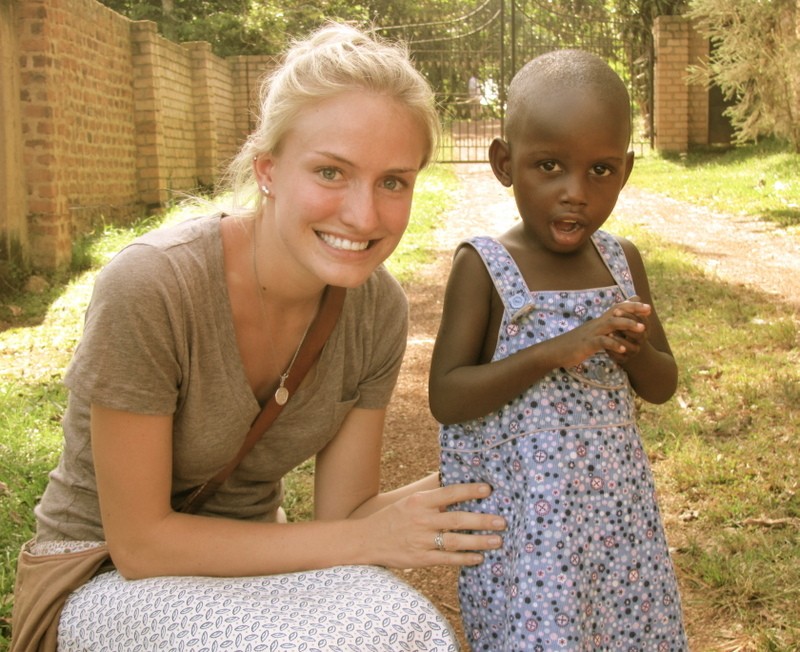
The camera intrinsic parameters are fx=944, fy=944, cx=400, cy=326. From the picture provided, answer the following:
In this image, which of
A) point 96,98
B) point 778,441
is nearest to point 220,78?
point 96,98

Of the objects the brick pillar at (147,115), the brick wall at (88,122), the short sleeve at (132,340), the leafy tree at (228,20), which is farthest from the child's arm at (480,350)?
the leafy tree at (228,20)

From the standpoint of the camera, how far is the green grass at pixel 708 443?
8.80 ft

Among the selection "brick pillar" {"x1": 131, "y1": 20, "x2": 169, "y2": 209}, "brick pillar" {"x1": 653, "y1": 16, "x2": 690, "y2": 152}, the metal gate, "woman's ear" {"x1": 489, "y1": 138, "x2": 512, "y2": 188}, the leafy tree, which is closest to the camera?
"woman's ear" {"x1": 489, "y1": 138, "x2": 512, "y2": 188}

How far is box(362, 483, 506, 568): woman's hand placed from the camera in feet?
6.08

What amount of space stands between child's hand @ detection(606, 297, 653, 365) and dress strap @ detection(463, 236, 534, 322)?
0.19m

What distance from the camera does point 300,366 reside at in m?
2.06

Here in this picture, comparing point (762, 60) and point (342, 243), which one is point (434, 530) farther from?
point (762, 60)

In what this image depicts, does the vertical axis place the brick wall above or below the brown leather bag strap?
above

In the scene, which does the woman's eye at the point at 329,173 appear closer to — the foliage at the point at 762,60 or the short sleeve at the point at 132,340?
the short sleeve at the point at 132,340

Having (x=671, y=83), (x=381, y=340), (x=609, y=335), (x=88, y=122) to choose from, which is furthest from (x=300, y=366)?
(x=671, y=83)

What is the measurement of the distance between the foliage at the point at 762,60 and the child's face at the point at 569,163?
951 centimetres

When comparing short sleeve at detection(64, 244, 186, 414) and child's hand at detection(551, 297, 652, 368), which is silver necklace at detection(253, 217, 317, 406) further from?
child's hand at detection(551, 297, 652, 368)

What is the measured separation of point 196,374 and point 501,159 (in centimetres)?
79

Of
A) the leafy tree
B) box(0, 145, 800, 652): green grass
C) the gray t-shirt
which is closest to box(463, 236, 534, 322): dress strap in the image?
the gray t-shirt
